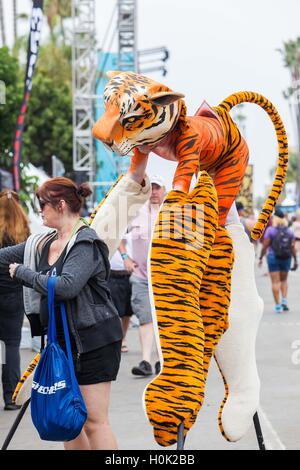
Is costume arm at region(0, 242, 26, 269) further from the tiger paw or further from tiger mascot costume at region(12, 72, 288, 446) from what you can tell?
the tiger paw

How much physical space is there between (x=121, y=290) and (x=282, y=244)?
19.3ft

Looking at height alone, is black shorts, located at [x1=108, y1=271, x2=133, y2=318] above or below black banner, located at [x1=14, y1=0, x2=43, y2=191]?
below

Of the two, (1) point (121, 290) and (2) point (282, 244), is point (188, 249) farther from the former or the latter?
(2) point (282, 244)

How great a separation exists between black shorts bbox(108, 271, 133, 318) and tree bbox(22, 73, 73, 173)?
100 ft

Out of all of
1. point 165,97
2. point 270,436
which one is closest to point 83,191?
point 165,97

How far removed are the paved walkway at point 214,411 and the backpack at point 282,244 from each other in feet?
13.8

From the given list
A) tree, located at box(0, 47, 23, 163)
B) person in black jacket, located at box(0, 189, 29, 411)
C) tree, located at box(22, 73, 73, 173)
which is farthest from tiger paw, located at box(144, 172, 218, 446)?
tree, located at box(22, 73, 73, 173)

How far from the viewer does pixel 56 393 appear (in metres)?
4.43

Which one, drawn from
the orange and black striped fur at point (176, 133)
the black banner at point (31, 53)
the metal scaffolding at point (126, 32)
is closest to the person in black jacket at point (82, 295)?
the orange and black striped fur at point (176, 133)

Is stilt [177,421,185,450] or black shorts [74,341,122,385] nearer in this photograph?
stilt [177,421,185,450]

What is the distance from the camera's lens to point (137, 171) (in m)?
4.91

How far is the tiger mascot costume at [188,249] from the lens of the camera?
4320 millimetres

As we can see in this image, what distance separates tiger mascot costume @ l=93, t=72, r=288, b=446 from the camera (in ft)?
14.2

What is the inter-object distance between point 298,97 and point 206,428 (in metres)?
66.1
